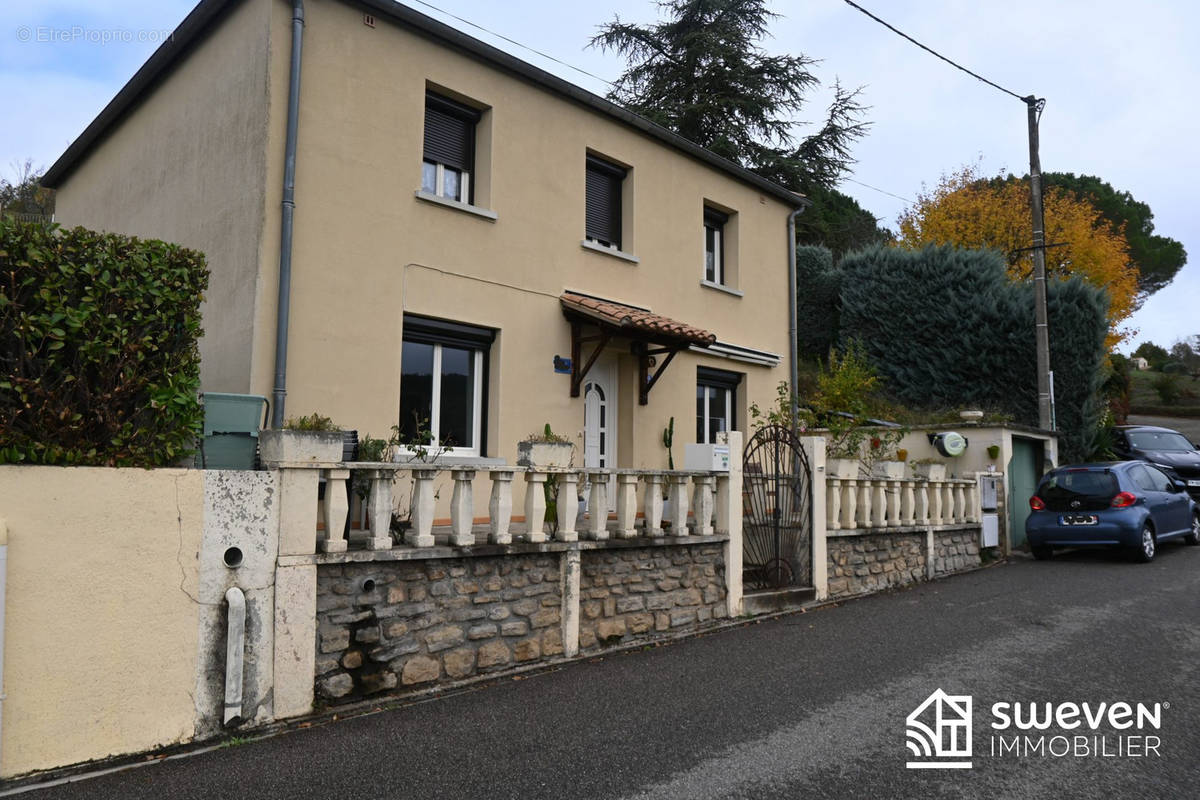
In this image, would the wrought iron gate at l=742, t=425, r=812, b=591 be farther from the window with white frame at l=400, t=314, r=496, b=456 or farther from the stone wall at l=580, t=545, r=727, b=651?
the window with white frame at l=400, t=314, r=496, b=456

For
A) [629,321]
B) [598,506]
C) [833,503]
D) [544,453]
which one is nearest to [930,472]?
[833,503]

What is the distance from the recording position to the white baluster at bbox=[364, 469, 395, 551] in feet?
17.9

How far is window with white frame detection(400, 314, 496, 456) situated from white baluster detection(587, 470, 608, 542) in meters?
2.21

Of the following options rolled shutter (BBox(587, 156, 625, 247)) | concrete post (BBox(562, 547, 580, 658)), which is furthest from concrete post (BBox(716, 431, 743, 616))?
rolled shutter (BBox(587, 156, 625, 247))

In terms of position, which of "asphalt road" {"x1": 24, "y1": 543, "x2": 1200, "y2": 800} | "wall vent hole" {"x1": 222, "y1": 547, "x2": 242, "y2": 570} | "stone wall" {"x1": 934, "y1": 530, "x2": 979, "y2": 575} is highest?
"wall vent hole" {"x1": 222, "y1": 547, "x2": 242, "y2": 570}

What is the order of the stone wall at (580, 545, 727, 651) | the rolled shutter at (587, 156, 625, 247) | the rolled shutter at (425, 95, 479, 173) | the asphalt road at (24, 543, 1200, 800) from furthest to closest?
the rolled shutter at (587, 156, 625, 247)
the rolled shutter at (425, 95, 479, 173)
the stone wall at (580, 545, 727, 651)
the asphalt road at (24, 543, 1200, 800)

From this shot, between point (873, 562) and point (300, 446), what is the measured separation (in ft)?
24.4

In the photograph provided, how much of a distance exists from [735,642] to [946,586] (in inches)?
181

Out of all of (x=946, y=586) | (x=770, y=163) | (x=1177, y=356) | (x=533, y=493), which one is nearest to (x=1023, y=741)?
(x=533, y=493)

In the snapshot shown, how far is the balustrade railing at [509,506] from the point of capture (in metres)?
5.45

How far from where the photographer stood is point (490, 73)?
9.55m

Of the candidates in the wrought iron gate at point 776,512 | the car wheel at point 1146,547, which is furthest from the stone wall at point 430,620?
the car wheel at point 1146,547

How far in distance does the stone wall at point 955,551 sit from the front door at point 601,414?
481cm

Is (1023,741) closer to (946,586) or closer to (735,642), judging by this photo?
(735,642)
